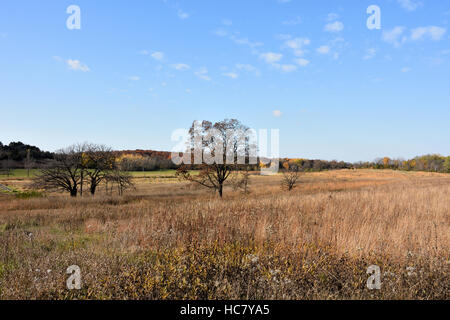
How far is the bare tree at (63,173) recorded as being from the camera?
32425 millimetres

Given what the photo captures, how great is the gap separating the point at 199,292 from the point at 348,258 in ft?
8.48

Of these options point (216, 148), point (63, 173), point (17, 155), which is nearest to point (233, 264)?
point (216, 148)

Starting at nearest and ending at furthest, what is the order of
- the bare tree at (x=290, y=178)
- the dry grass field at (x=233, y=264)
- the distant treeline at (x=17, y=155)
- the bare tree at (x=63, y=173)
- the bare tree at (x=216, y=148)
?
the dry grass field at (x=233, y=264) → the bare tree at (x=216, y=148) → the bare tree at (x=63, y=173) → the bare tree at (x=290, y=178) → the distant treeline at (x=17, y=155)

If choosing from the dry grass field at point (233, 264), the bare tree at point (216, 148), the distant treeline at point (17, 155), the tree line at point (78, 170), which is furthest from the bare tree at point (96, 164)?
the distant treeline at point (17, 155)

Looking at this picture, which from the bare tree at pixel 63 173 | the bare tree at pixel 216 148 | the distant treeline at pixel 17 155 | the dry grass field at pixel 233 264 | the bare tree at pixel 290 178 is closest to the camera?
the dry grass field at pixel 233 264

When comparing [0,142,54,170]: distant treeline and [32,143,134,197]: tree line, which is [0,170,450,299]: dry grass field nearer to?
[32,143,134,197]: tree line

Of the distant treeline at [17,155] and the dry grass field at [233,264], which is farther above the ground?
the distant treeline at [17,155]

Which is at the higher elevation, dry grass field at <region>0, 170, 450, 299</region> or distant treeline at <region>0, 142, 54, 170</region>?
distant treeline at <region>0, 142, 54, 170</region>

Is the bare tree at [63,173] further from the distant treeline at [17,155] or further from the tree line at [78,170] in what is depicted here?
the distant treeline at [17,155]

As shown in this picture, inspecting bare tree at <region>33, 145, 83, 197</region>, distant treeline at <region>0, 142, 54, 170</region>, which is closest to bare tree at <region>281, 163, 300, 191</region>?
bare tree at <region>33, 145, 83, 197</region>

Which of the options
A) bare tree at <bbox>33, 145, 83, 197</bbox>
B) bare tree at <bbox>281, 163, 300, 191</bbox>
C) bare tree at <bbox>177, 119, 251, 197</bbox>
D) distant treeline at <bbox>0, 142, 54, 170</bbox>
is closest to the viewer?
bare tree at <bbox>177, 119, 251, 197</bbox>

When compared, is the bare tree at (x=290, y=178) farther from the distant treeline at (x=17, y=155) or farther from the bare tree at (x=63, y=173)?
the distant treeline at (x=17, y=155)

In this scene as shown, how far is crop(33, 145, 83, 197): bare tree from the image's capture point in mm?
32425

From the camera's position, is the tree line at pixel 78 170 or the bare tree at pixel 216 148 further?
the tree line at pixel 78 170
